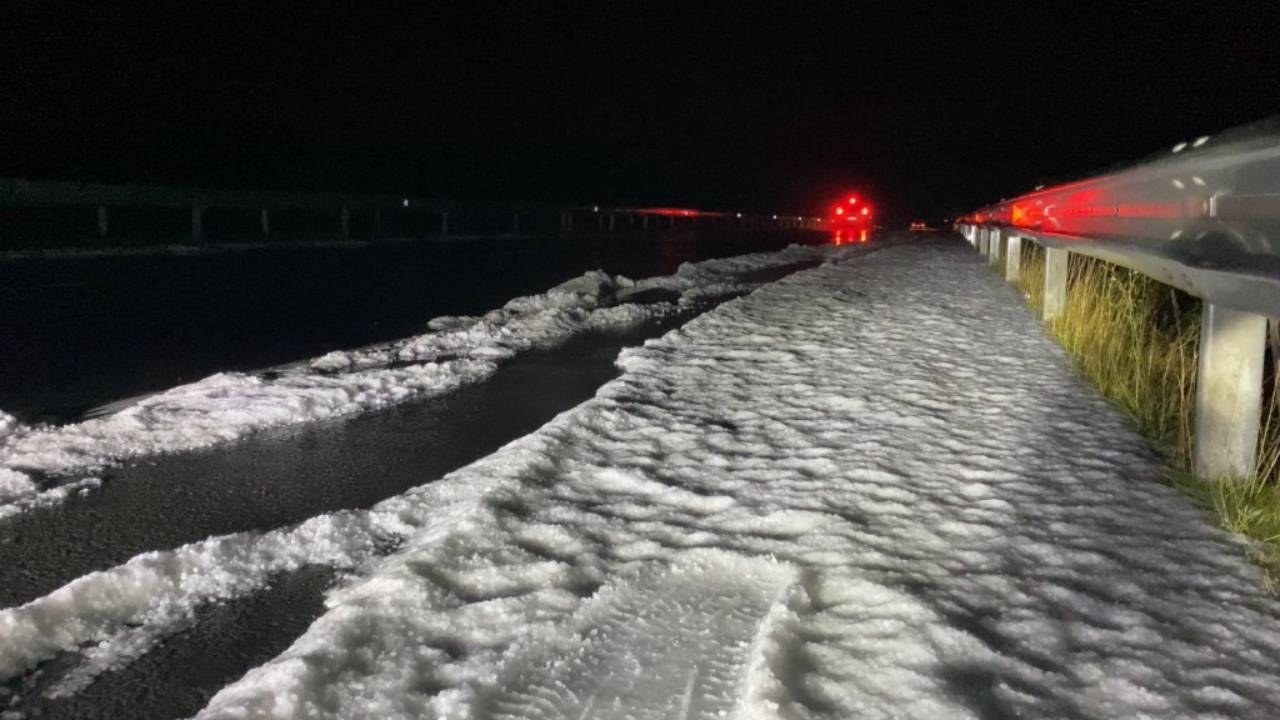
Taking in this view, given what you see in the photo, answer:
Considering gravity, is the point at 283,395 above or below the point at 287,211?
below

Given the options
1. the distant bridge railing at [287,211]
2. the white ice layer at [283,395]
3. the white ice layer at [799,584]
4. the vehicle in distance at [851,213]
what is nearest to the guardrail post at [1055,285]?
the white ice layer at [799,584]

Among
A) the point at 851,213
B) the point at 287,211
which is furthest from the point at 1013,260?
the point at 851,213

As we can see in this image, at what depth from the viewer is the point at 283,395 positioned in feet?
19.8

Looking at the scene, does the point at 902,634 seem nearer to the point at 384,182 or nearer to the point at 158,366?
the point at 158,366

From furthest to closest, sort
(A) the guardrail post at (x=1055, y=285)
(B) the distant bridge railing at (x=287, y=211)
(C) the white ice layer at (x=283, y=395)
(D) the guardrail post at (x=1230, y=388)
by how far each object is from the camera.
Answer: (B) the distant bridge railing at (x=287, y=211), (A) the guardrail post at (x=1055, y=285), (C) the white ice layer at (x=283, y=395), (D) the guardrail post at (x=1230, y=388)

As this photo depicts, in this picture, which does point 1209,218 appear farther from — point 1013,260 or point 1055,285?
point 1013,260

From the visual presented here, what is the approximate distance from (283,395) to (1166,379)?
17.7 feet

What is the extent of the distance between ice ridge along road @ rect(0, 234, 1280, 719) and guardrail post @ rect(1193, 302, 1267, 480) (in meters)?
0.30

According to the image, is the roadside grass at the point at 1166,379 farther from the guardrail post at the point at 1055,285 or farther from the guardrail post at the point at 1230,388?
the guardrail post at the point at 1055,285

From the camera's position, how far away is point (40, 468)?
454 centimetres

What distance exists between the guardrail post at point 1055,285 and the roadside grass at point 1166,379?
226 mm

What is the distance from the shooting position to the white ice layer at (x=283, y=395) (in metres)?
4.65

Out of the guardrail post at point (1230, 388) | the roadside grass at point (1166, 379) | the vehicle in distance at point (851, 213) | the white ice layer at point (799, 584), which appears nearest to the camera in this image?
the white ice layer at point (799, 584)

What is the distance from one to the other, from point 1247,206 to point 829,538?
2.15 metres
